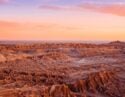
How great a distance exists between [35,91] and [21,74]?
456 inches

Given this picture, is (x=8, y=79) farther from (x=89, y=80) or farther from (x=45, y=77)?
(x=89, y=80)

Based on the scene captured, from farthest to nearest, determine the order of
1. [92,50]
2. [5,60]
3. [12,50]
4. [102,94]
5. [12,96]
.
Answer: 1. [92,50]
2. [12,50]
3. [5,60]
4. [102,94]
5. [12,96]

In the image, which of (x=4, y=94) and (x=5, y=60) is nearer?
(x=4, y=94)

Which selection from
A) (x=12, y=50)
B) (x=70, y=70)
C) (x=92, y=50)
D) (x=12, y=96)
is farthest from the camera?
(x=92, y=50)

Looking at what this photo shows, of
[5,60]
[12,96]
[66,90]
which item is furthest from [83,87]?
[5,60]

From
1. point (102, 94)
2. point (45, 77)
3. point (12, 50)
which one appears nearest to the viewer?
point (102, 94)

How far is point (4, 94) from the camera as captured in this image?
22562mm

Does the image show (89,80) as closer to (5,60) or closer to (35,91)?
(35,91)

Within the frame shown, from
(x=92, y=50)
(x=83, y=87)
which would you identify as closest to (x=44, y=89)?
(x=83, y=87)

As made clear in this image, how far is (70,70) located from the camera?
40.0 metres

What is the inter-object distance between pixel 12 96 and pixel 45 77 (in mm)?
11486

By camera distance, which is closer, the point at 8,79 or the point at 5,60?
the point at 8,79

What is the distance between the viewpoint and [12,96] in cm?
2236

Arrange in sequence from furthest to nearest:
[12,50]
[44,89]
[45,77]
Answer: [12,50] < [45,77] < [44,89]
